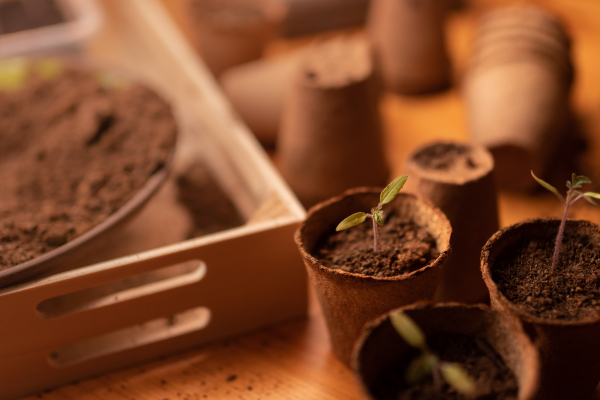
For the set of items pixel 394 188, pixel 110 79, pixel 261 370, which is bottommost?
pixel 261 370

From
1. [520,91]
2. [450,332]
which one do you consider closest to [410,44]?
[520,91]

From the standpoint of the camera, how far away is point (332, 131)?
0.80 m

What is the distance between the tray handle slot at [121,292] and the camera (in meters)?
0.62

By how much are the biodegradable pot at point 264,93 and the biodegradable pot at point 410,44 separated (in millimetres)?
174

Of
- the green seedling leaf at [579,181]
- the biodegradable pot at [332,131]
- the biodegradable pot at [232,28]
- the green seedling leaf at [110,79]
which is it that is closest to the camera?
the green seedling leaf at [579,181]

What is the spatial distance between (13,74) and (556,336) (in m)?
1.00

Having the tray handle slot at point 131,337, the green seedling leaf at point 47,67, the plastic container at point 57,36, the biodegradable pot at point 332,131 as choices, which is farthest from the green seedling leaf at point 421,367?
the plastic container at point 57,36

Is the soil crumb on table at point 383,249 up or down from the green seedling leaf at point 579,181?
down

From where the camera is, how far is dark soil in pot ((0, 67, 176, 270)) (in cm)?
65

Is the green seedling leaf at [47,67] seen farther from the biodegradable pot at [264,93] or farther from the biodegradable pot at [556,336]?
the biodegradable pot at [556,336]

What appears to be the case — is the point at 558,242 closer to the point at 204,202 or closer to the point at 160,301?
the point at 160,301

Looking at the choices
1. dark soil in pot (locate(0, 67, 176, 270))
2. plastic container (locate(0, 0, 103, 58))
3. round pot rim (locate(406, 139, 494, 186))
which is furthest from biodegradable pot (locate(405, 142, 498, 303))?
plastic container (locate(0, 0, 103, 58))

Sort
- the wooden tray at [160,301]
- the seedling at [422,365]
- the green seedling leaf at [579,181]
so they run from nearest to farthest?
the seedling at [422,365], the green seedling leaf at [579,181], the wooden tray at [160,301]

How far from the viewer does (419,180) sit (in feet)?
2.09
